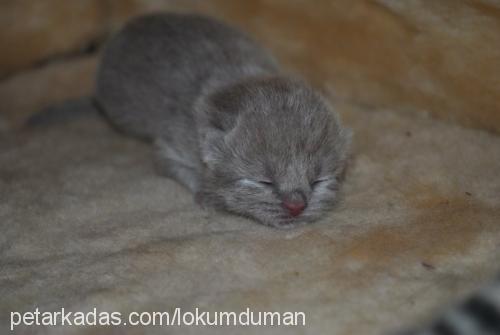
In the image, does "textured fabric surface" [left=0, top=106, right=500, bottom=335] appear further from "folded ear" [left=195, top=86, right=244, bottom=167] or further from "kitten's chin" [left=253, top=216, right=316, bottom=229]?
"folded ear" [left=195, top=86, right=244, bottom=167]

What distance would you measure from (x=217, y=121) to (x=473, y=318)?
211 centimetres

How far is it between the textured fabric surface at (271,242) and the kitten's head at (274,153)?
0.51 feet

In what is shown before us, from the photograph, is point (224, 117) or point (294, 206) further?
point (224, 117)

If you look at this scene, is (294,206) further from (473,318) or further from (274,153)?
(473,318)

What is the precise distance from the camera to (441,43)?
4.45 m

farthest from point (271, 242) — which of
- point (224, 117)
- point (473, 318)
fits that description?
point (473, 318)

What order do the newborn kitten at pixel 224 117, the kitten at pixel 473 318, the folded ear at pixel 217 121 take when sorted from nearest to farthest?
the kitten at pixel 473 318, the newborn kitten at pixel 224 117, the folded ear at pixel 217 121

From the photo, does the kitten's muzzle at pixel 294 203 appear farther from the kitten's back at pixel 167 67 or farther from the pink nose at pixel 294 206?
the kitten's back at pixel 167 67

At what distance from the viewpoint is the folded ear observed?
404 centimetres

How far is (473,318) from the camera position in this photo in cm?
273

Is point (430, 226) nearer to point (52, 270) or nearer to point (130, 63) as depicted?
point (52, 270)

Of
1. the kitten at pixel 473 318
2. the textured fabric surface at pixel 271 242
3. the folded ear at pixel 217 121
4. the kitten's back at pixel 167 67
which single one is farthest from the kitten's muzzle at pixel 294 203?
the kitten's back at pixel 167 67

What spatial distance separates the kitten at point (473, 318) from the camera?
8.74 ft

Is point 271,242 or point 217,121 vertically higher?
point 217,121
